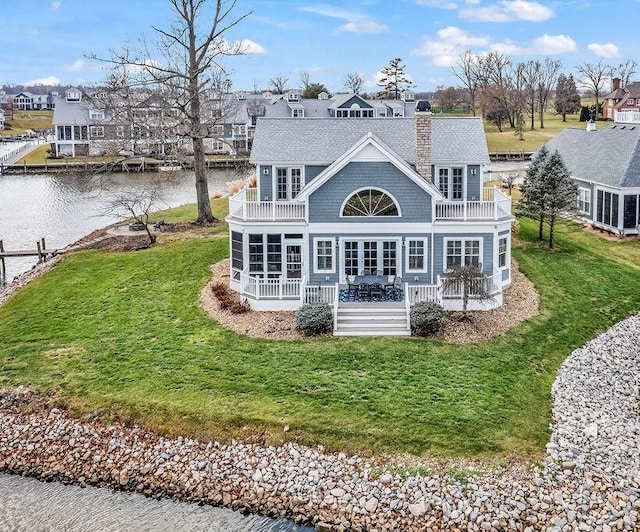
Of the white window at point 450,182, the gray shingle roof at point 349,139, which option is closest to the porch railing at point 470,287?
the white window at point 450,182

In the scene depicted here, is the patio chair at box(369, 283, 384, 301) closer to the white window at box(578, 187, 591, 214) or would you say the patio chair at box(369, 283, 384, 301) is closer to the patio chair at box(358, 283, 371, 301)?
the patio chair at box(358, 283, 371, 301)

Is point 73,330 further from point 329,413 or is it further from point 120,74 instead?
point 120,74

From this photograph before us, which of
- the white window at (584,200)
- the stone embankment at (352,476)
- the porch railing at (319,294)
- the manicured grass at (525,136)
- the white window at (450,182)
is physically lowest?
the stone embankment at (352,476)

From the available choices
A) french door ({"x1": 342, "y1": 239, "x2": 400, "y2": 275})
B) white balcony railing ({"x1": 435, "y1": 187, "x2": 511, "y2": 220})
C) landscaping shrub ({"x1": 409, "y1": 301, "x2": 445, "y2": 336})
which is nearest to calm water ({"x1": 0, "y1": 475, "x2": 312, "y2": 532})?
landscaping shrub ({"x1": 409, "y1": 301, "x2": 445, "y2": 336})

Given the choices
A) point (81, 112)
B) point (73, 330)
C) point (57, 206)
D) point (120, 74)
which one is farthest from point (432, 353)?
point (81, 112)

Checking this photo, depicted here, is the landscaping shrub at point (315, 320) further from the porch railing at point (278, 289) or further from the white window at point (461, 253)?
the white window at point (461, 253)

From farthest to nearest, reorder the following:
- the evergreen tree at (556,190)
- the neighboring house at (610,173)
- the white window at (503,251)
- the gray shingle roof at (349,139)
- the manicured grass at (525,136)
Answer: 1. the manicured grass at (525,136)
2. the neighboring house at (610,173)
3. the evergreen tree at (556,190)
4. the gray shingle roof at (349,139)
5. the white window at (503,251)
